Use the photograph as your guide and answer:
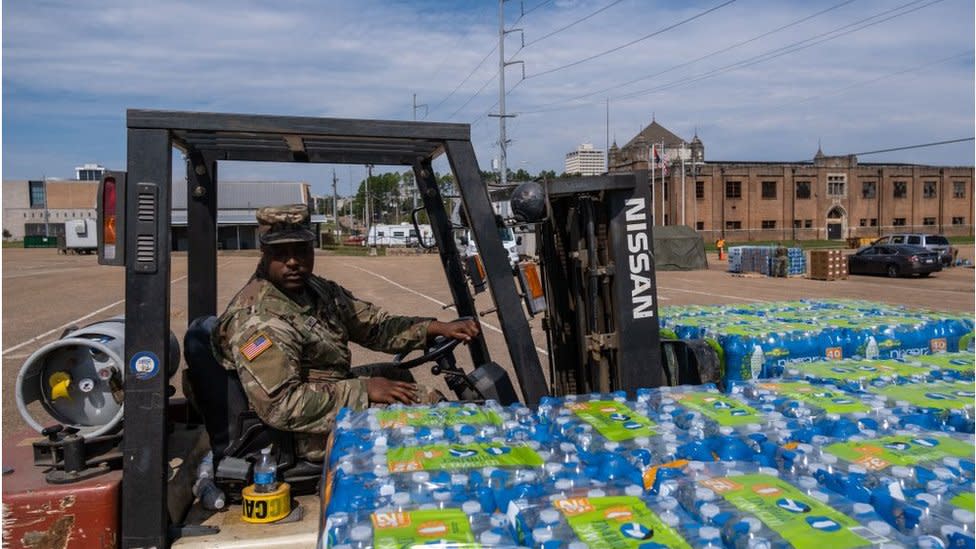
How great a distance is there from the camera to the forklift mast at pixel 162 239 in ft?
9.54

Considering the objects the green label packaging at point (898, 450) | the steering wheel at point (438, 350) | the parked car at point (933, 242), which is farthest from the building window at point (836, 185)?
the green label packaging at point (898, 450)

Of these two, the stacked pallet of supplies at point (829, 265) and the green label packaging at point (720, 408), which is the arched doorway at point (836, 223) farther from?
the green label packaging at point (720, 408)

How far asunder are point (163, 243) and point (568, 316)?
2489mm

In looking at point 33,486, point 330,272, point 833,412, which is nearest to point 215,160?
point 33,486

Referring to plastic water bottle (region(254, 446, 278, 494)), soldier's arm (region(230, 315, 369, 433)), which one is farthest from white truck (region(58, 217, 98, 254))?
plastic water bottle (region(254, 446, 278, 494))

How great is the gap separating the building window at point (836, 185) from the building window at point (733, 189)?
390 inches

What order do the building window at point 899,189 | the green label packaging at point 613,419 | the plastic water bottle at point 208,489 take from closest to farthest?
the green label packaging at point 613,419 → the plastic water bottle at point 208,489 → the building window at point 899,189

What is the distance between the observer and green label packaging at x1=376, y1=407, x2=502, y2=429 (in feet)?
9.94

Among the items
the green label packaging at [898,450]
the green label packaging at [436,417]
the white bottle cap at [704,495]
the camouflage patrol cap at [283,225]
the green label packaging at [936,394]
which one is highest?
the camouflage patrol cap at [283,225]

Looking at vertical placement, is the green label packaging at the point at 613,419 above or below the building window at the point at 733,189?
below

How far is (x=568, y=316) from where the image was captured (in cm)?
467

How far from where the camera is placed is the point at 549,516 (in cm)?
209

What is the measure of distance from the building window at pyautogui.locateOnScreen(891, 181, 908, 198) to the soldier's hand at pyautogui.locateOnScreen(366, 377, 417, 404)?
7930 centimetres

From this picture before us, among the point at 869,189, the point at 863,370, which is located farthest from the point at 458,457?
the point at 869,189
